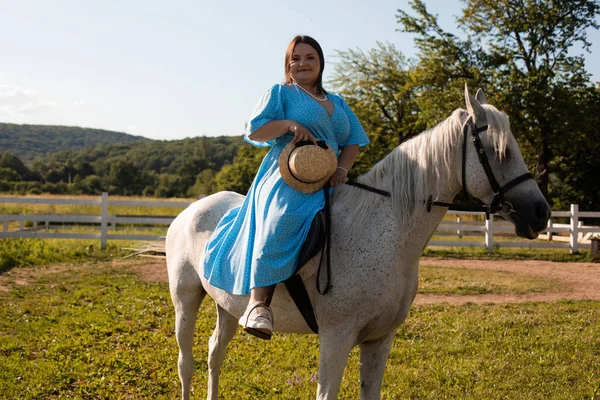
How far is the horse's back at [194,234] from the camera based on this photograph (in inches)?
150

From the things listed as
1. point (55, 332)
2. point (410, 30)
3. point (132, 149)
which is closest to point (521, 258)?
point (410, 30)

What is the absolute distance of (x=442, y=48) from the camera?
2092cm

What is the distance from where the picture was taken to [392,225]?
290 cm

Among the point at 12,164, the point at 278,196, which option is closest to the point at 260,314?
→ the point at 278,196

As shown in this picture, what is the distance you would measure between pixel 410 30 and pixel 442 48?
1.68 meters

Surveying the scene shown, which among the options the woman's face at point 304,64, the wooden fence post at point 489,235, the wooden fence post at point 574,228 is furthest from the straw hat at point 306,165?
the wooden fence post at point 574,228

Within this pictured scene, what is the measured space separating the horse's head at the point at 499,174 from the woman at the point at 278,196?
730 millimetres

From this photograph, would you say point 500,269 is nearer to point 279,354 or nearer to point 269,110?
point 279,354

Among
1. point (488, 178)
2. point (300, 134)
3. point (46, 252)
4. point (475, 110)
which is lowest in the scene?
point (46, 252)

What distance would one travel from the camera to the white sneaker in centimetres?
280

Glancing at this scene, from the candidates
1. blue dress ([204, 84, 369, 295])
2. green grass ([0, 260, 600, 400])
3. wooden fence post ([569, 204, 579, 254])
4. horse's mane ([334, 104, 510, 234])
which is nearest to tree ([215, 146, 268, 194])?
wooden fence post ([569, 204, 579, 254])

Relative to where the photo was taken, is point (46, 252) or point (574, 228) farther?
point (574, 228)

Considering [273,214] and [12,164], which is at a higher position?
[12,164]

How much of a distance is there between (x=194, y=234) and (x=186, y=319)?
0.64 m
